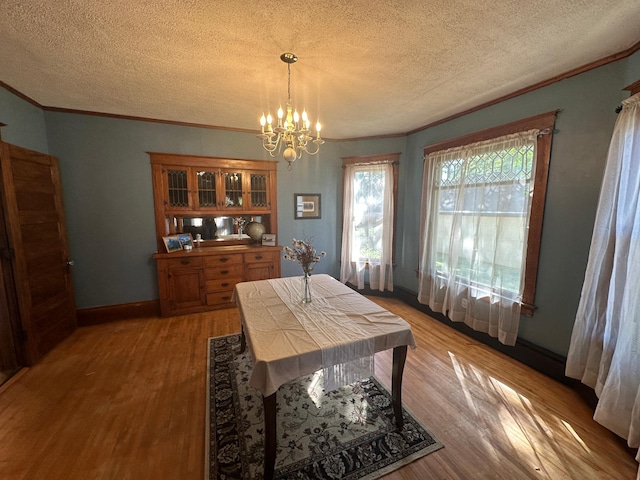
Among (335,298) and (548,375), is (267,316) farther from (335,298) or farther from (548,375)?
(548,375)

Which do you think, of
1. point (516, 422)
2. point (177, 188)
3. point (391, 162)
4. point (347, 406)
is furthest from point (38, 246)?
point (516, 422)

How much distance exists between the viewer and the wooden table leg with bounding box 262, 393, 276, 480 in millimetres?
1366

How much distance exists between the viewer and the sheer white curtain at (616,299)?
1.58 m

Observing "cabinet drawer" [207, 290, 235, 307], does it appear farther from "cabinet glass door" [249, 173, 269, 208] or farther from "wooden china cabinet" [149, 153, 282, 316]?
"cabinet glass door" [249, 173, 269, 208]

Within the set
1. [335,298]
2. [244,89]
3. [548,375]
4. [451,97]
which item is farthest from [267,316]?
[451,97]

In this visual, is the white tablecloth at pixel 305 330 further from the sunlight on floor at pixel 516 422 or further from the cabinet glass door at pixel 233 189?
the cabinet glass door at pixel 233 189

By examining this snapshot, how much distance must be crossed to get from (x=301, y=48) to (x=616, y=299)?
2.73m

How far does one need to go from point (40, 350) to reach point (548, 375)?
4781 mm

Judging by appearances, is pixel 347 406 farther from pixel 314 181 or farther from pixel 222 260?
pixel 314 181

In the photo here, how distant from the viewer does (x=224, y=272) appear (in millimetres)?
3678

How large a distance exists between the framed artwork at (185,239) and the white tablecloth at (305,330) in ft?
5.87

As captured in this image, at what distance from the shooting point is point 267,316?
184 cm

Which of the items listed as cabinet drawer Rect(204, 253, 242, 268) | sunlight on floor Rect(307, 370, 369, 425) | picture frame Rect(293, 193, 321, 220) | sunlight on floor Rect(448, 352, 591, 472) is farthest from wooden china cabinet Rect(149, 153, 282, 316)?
sunlight on floor Rect(448, 352, 591, 472)

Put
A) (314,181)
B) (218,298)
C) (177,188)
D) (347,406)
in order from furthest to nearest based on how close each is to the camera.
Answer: (314,181)
(218,298)
(177,188)
(347,406)
